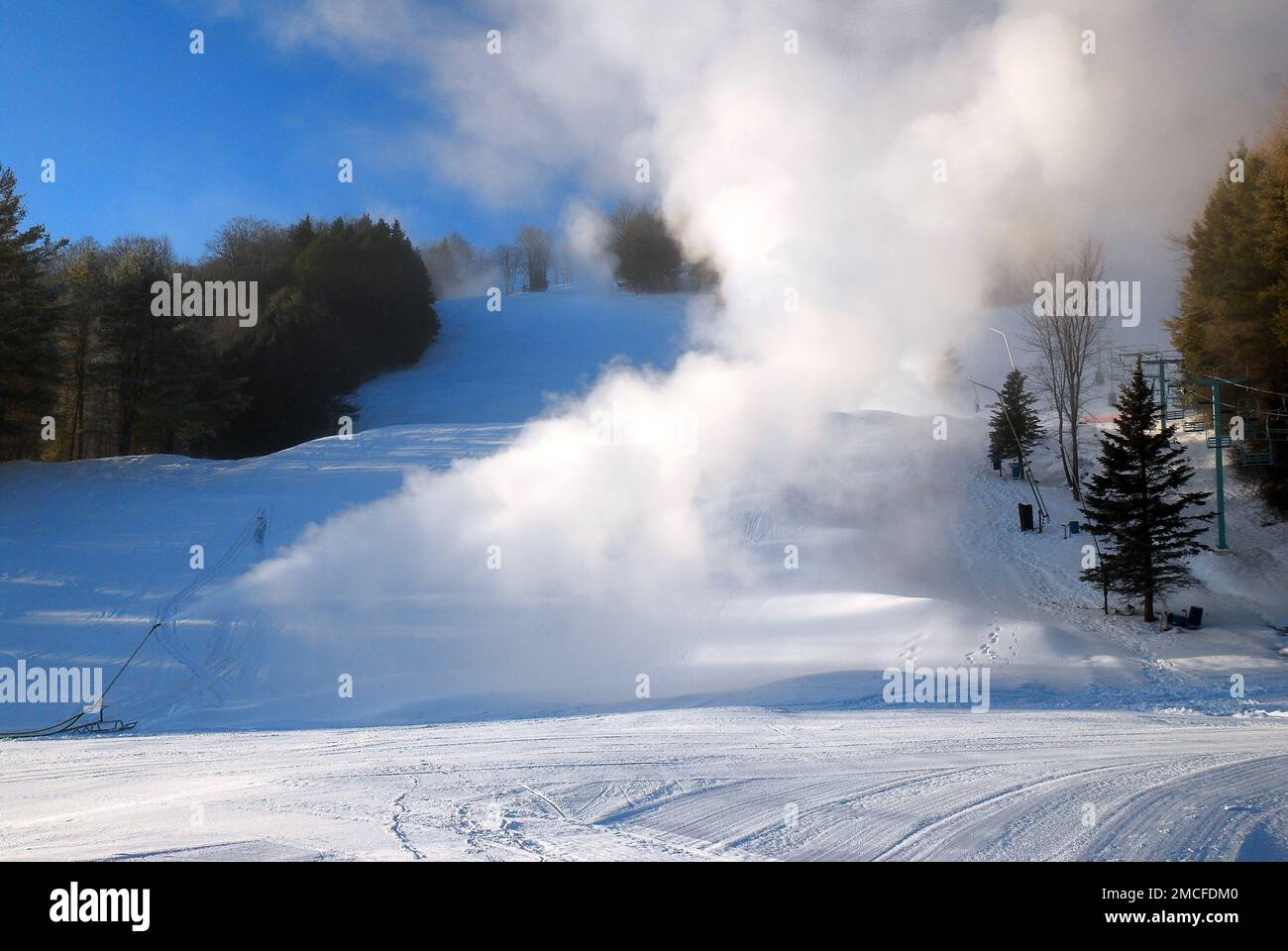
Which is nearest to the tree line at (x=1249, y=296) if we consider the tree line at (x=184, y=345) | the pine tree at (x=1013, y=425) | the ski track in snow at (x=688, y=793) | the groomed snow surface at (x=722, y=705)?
the groomed snow surface at (x=722, y=705)

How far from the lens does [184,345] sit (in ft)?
104

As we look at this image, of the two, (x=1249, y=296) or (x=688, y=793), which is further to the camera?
(x=1249, y=296)

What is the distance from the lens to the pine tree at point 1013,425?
29.5 meters

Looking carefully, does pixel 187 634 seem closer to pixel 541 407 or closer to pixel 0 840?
pixel 0 840

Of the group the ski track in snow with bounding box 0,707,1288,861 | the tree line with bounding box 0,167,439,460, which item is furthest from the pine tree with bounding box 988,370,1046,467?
the tree line with bounding box 0,167,439,460

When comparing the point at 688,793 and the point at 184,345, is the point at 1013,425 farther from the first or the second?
the point at 184,345

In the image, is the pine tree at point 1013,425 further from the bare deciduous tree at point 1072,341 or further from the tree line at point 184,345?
the tree line at point 184,345

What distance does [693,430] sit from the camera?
25078mm

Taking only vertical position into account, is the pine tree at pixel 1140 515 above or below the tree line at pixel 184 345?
below

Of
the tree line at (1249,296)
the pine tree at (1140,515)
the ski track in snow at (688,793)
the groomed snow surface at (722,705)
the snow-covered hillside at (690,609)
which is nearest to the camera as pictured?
the ski track in snow at (688,793)

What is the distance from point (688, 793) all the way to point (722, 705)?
19.1ft

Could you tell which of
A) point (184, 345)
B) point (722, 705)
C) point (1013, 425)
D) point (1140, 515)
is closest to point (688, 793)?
point (722, 705)

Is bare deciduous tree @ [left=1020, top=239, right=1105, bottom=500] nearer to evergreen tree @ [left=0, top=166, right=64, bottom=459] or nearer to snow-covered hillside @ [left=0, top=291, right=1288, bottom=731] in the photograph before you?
snow-covered hillside @ [left=0, top=291, right=1288, bottom=731]

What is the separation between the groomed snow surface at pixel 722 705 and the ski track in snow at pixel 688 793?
0.15 feet
